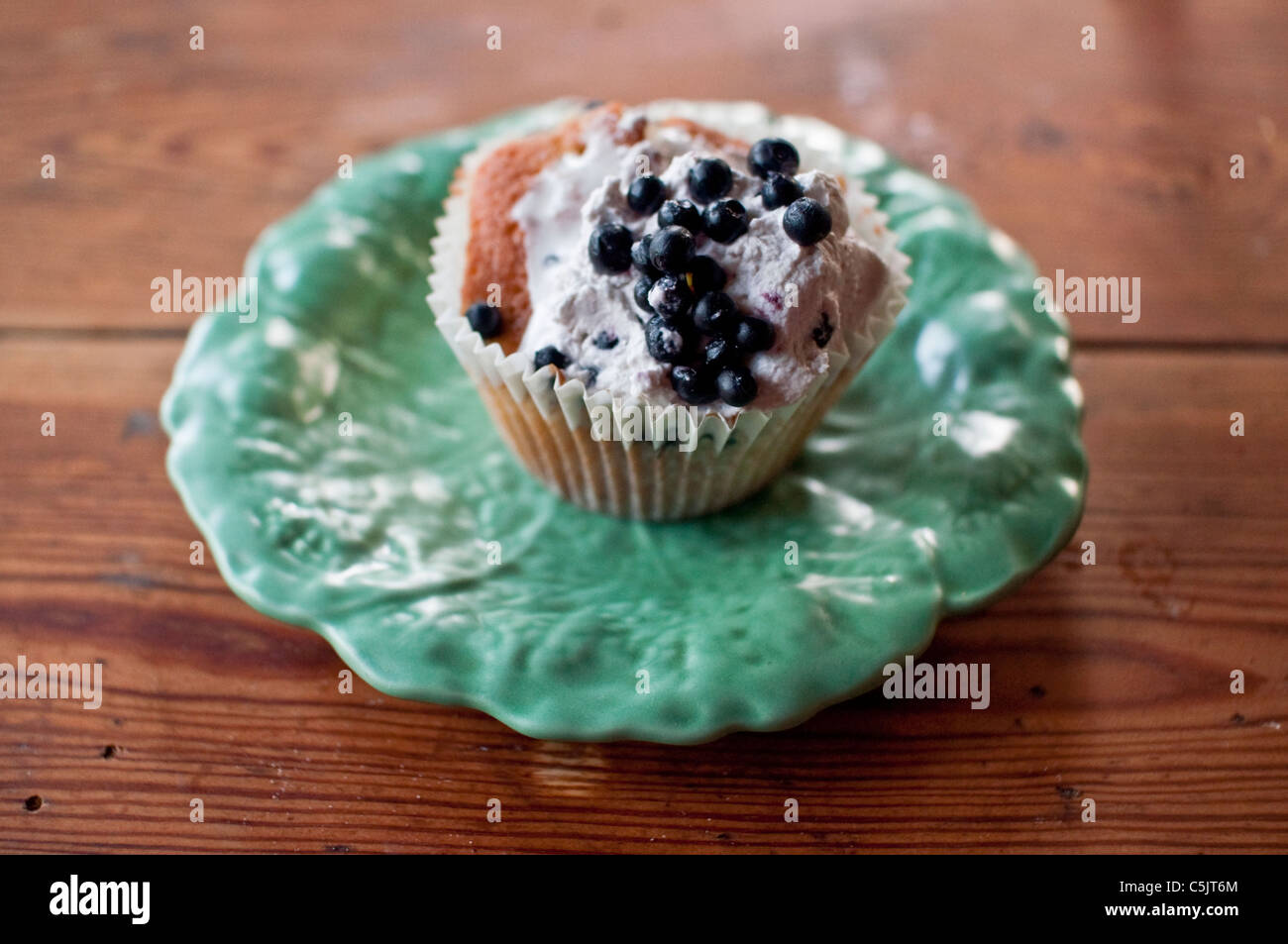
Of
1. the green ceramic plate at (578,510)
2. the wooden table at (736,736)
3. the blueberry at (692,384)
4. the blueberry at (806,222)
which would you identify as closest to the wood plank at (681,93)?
the wooden table at (736,736)

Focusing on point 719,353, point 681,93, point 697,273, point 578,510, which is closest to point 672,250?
point 697,273

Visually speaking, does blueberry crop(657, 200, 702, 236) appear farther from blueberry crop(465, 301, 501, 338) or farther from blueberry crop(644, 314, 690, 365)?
blueberry crop(465, 301, 501, 338)

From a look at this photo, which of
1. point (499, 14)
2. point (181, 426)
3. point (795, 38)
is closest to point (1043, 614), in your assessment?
point (181, 426)

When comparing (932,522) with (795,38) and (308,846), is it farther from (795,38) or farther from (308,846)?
(795,38)

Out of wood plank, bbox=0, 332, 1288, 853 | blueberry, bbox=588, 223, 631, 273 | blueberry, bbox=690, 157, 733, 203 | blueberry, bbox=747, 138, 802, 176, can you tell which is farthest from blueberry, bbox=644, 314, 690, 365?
wood plank, bbox=0, 332, 1288, 853

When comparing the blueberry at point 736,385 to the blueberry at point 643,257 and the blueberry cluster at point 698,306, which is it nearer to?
the blueberry cluster at point 698,306
